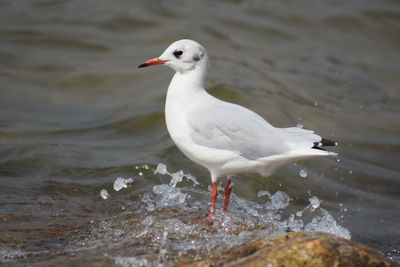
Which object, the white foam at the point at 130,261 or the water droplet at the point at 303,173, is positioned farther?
the water droplet at the point at 303,173

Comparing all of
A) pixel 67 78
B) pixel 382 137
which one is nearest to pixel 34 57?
pixel 67 78

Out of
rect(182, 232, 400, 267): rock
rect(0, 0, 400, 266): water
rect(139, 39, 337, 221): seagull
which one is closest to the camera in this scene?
rect(182, 232, 400, 267): rock

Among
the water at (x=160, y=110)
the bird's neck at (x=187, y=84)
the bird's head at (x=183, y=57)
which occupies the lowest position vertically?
the water at (x=160, y=110)

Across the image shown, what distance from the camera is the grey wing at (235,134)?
468 centimetres

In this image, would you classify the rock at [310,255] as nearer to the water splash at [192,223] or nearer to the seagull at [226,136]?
the water splash at [192,223]

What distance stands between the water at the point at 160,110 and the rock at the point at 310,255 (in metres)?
0.53

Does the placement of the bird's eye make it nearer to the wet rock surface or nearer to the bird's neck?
the bird's neck

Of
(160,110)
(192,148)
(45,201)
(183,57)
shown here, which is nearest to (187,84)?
(183,57)

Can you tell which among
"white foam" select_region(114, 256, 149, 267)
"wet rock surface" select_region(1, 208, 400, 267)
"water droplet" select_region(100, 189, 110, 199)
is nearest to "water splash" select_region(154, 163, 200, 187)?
"water droplet" select_region(100, 189, 110, 199)

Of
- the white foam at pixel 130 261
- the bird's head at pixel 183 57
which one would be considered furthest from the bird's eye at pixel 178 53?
the white foam at pixel 130 261

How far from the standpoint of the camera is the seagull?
15.3 ft

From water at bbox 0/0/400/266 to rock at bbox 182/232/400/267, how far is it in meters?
0.53

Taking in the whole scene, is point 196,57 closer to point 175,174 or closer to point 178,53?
point 178,53

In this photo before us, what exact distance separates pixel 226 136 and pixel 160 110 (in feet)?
13.9
